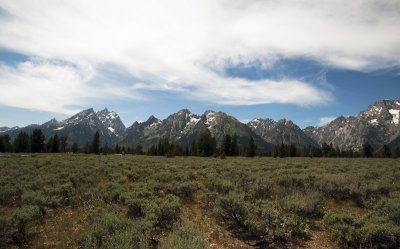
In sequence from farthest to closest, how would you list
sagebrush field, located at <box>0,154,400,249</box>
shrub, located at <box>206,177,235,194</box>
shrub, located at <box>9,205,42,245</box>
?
shrub, located at <box>206,177,235,194</box> → shrub, located at <box>9,205,42,245</box> → sagebrush field, located at <box>0,154,400,249</box>

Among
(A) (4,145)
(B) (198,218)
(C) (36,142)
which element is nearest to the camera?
(B) (198,218)

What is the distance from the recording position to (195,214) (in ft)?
55.6

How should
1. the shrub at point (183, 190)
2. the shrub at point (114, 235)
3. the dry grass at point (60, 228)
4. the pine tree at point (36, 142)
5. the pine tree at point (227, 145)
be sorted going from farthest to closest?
the pine tree at point (36, 142)
the pine tree at point (227, 145)
the shrub at point (183, 190)
the dry grass at point (60, 228)
the shrub at point (114, 235)

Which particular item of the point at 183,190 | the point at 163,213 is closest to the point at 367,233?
the point at 163,213

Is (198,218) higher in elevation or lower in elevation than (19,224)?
lower

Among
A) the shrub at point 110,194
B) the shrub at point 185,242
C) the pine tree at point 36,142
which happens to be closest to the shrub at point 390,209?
the shrub at point 185,242

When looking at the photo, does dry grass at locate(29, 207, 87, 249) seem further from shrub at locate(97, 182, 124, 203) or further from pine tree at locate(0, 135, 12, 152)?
pine tree at locate(0, 135, 12, 152)

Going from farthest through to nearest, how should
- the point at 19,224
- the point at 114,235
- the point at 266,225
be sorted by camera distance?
the point at 266,225, the point at 19,224, the point at 114,235

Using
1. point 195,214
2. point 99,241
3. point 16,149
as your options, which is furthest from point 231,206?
point 16,149

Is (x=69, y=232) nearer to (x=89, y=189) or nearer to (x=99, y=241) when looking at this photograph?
(x=99, y=241)

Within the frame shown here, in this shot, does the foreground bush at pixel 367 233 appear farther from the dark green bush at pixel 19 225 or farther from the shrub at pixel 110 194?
the dark green bush at pixel 19 225

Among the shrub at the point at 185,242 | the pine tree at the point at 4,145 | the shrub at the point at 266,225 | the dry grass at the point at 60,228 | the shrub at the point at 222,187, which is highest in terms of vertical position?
the pine tree at the point at 4,145

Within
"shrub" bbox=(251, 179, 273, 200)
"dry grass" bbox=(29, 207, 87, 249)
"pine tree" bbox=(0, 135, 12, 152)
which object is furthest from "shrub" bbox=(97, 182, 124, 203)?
"pine tree" bbox=(0, 135, 12, 152)

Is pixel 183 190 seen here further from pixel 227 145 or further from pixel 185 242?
pixel 227 145
